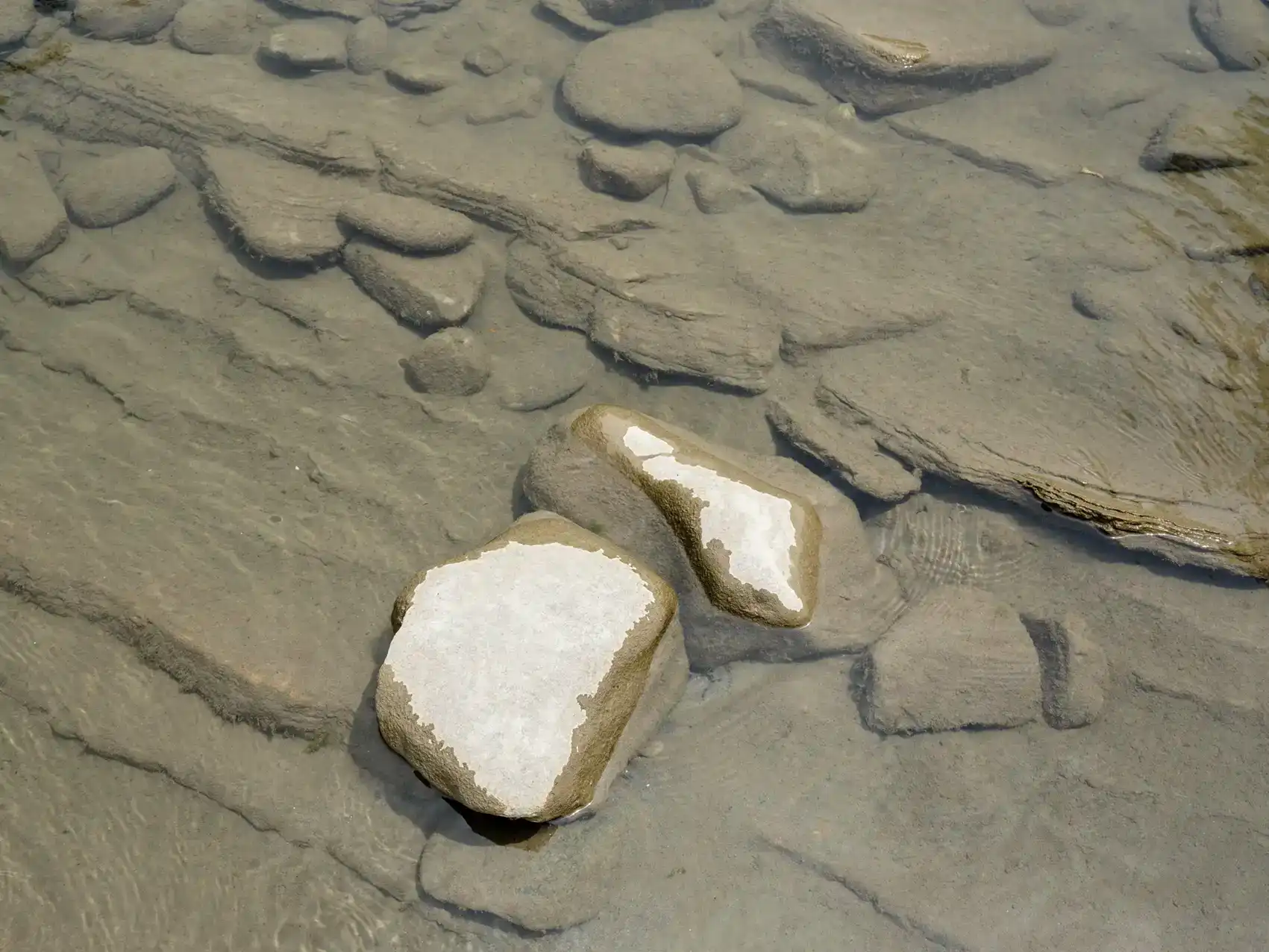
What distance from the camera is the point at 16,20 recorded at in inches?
249

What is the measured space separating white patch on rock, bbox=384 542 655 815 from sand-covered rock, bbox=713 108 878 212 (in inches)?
122

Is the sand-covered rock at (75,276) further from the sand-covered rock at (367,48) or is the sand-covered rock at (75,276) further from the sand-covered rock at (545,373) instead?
the sand-covered rock at (545,373)

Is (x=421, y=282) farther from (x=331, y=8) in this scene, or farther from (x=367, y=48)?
(x=331, y=8)

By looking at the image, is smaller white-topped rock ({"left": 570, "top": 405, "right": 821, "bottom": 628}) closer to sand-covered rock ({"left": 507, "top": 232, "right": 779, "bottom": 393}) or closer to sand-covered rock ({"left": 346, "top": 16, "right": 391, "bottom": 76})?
sand-covered rock ({"left": 507, "top": 232, "right": 779, "bottom": 393})

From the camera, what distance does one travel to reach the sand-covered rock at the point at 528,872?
339 cm

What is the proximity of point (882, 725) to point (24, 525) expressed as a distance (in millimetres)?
4074

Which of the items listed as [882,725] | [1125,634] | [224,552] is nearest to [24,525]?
[224,552]

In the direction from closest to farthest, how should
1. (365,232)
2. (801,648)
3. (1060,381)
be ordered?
(801,648)
(1060,381)
(365,232)

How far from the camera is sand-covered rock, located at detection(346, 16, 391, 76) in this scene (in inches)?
250

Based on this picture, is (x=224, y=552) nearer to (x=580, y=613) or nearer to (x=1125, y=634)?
(x=580, y=613)

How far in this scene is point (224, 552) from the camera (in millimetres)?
4195

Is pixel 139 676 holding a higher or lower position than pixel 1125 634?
lower

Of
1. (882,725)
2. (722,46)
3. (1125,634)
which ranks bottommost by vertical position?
(882,725)

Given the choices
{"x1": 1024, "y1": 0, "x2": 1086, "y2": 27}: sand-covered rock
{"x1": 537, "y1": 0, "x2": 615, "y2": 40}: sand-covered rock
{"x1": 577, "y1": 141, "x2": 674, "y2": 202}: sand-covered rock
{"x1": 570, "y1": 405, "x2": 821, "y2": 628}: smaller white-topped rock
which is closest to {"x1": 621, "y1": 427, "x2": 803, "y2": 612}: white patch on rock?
{"x1": 570, "y1": 405, "x2": 821, "y2": 628}: smaller white-topped rock
